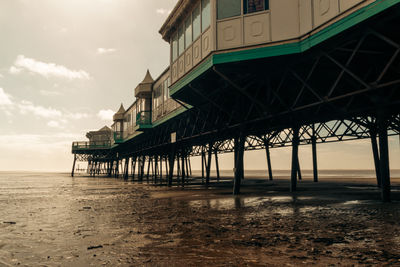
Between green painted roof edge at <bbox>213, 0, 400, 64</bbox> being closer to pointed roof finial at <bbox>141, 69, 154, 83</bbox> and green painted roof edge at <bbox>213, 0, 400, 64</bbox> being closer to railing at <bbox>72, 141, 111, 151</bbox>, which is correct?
pointed roof finial at <bbox>141, 69, 154, 83</bbox>

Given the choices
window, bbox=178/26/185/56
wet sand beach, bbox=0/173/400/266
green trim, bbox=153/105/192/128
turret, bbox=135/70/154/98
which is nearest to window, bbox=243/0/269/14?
window, bbox=178/26/185/56

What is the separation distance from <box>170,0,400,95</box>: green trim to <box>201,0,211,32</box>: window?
1.77 metres

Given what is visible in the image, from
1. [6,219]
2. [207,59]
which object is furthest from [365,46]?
[6,219]

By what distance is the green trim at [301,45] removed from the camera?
292 inches

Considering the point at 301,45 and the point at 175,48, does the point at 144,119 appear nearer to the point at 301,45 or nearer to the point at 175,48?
the point at 175,48

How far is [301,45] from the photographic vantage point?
33.4ft

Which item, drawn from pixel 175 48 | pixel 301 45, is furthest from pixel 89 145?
pixel 301 45

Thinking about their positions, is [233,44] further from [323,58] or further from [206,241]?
[206,241]

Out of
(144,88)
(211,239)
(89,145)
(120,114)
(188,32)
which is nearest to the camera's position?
(211,239)

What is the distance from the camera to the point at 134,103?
35344 millimetres

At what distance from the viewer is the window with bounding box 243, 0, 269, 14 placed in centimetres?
1107

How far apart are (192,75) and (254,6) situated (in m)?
4.41

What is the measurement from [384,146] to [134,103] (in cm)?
2996

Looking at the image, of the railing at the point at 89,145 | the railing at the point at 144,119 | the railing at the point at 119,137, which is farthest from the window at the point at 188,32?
the railing at the point at 89,145
